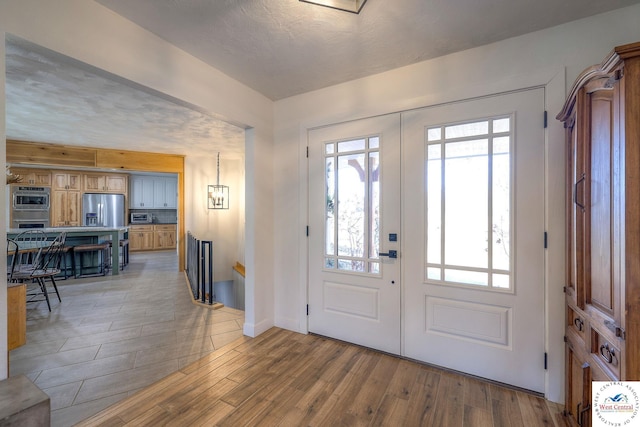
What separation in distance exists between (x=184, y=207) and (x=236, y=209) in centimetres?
117

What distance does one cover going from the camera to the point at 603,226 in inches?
48.1

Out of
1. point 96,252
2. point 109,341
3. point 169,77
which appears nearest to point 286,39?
point 169,77

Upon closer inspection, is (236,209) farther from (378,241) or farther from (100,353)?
(378,241)

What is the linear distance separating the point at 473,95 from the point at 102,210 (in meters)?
9.34

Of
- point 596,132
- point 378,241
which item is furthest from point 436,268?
point 596,132

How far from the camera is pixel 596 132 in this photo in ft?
4.17

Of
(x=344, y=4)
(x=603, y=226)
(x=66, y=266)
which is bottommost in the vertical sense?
(x=66, y=266)

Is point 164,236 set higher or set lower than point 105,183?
lower

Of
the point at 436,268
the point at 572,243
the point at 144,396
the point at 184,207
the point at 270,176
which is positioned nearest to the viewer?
the point at 572,243

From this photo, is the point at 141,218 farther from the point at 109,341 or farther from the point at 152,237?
the point at 109,341

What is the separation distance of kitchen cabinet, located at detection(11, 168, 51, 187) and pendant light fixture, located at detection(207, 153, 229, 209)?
15.0ft

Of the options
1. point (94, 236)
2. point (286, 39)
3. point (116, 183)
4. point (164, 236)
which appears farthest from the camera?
point (164, 236)

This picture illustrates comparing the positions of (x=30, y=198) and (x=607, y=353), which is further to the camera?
(x=30, y=198)

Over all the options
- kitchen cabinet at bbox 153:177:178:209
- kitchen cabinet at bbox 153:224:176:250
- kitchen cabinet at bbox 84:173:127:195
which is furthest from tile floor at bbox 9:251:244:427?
kitchen cabinet at bbox 153:177:178:209
